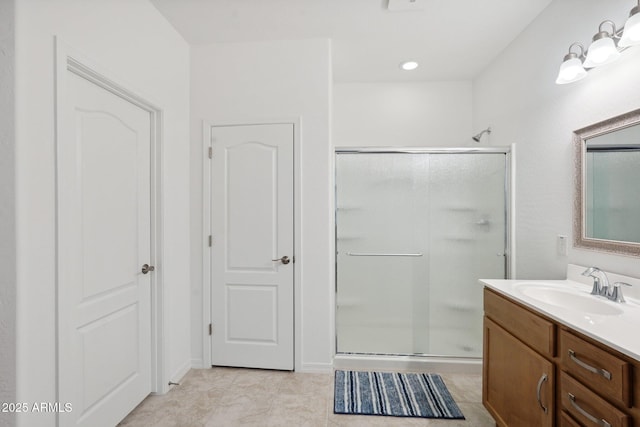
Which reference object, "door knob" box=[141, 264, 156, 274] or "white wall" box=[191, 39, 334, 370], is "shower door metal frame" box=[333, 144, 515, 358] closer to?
"white wall" box=[191, 39, 334, 370]

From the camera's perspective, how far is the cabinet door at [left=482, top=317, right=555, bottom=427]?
1191 millimetres

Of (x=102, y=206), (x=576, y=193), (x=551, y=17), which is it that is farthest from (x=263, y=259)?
(x=551, y=17)

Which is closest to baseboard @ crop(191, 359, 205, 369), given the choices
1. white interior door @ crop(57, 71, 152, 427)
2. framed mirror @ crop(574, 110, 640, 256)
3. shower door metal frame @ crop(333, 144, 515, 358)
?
white interior door @ crop(57, 71, 152, 427)

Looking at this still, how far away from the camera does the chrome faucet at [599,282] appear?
4.53 ft

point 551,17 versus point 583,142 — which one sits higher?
point 551,17

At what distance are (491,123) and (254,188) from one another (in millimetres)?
2242

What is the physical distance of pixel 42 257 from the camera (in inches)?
47.6

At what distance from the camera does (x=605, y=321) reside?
42.1 inches

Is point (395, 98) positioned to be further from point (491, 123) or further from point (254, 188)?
point (254, 188)

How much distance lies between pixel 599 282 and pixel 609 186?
1.67 ft

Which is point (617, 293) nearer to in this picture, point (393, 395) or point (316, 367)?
point (393, 395)

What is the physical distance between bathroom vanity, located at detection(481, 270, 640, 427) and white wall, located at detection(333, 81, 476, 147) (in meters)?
1.86

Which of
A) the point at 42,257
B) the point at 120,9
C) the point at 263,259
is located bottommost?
the point at 263,259

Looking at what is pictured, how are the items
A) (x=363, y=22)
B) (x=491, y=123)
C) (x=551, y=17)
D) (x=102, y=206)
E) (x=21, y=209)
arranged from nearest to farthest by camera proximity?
1. (x=21, y=209)
2. (x=102, y=206)
3. (x=551, y=17)
4. (x=363, y=22)
5. (x=491, y=123)
